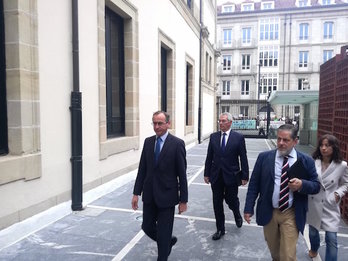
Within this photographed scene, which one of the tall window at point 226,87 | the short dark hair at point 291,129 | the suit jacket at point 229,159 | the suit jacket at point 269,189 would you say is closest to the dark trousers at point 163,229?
the suit jacket at point 269,189

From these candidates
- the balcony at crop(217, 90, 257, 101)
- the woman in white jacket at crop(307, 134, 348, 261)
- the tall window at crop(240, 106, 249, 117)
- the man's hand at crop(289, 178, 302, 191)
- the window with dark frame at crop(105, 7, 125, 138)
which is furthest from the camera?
the tall window at crop(240, 106, 249, 117)

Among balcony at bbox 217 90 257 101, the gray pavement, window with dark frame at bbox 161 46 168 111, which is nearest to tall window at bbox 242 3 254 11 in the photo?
balcony at bbox 217 90 257 101

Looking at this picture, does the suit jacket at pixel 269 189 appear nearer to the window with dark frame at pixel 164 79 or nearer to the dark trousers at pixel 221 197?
the dark trousers at pixel 221 197

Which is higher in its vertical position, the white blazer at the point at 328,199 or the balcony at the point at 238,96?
the balcony at the point at 238,96

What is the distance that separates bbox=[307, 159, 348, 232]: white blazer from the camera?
340 centimetres

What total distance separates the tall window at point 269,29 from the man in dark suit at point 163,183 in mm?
47434

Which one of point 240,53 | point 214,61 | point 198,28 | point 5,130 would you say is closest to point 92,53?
point 5,130

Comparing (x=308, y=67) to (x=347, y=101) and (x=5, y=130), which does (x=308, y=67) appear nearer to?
(x=347, y=101)

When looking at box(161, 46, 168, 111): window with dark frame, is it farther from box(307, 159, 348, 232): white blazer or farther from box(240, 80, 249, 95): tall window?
box(240, 80, 249, 95): tall window

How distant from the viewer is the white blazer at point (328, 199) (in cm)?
340

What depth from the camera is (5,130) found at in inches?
177

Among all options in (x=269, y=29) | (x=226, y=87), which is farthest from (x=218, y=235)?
(x=269, y=29)

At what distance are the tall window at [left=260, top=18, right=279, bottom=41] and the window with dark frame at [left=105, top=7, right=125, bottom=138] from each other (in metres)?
43.1

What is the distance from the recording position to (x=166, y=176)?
3480mm
